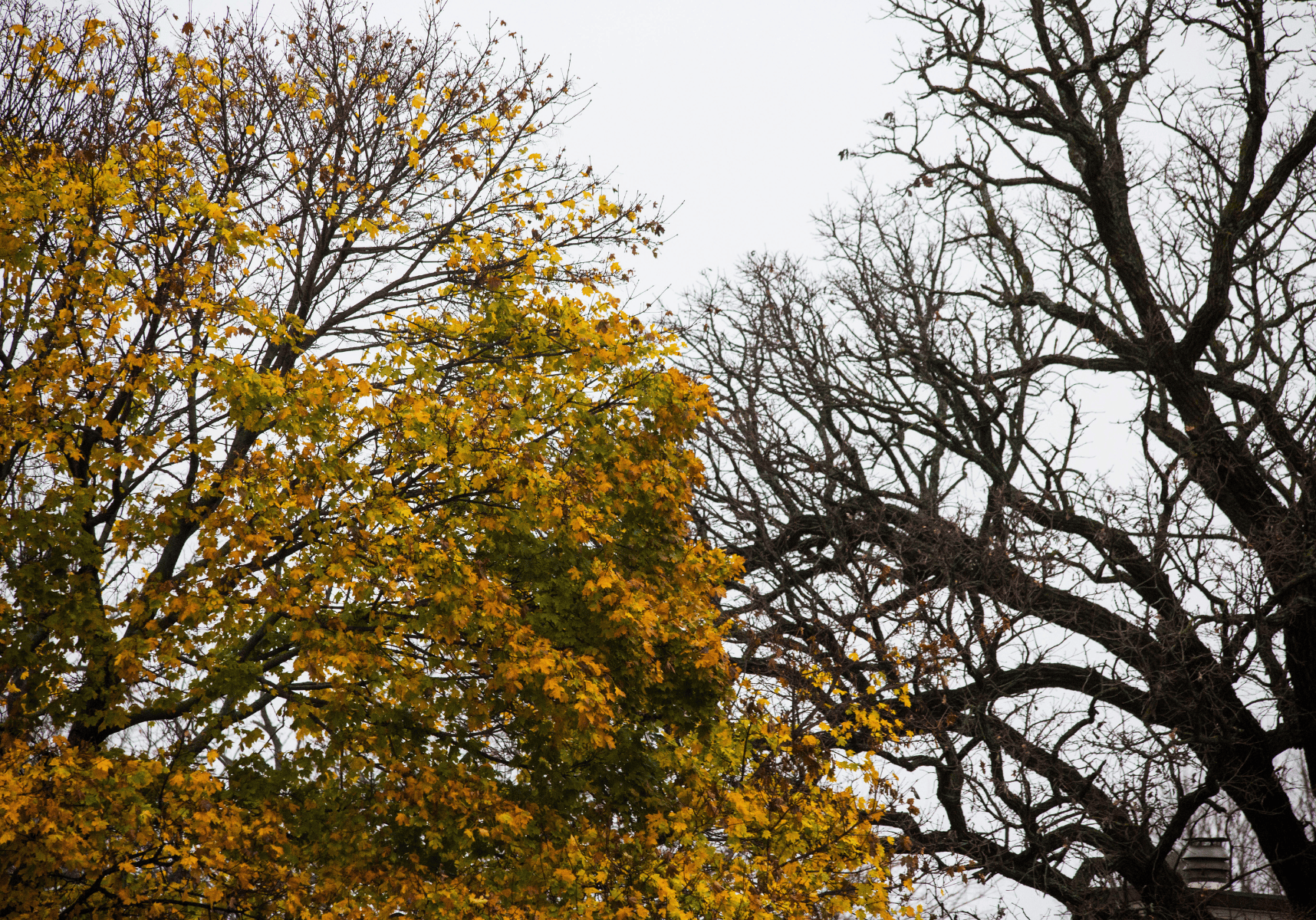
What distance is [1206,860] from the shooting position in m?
12.1

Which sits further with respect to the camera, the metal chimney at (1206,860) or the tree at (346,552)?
the metal chimney at (1206,860)

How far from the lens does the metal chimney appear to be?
1201cm

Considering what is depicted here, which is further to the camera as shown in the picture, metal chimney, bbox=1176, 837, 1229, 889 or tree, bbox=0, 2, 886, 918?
metal chimney, bbox=1176, 837, 1229, 889

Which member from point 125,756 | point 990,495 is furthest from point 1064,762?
point 125,756

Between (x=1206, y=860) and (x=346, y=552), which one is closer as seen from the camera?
(x=346, y=552)

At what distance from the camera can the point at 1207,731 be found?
12.5 m

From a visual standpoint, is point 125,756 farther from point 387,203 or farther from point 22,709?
point 387,203

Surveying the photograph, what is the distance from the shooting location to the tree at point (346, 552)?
7.41 metres

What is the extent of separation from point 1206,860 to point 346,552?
1040cm

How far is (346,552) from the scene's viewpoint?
7.50m

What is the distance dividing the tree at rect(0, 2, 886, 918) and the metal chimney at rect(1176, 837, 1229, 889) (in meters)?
4.92

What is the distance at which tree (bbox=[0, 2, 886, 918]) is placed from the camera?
7414 millimetres

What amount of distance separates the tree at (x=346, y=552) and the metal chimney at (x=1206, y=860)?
194 inches

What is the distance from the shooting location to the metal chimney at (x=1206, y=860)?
12.0 meters
